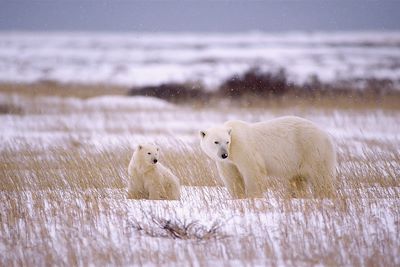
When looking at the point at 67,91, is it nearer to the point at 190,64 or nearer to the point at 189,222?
the point at 189,222

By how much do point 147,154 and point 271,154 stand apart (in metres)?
1.23

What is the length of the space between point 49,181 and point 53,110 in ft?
30.9

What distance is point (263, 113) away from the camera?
13.9 metres

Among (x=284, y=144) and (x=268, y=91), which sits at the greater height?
(x=268, y=91)

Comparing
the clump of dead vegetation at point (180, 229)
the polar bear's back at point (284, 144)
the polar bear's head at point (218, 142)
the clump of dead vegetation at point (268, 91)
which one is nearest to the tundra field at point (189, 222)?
the clump of dead vegetation at point (180, 229)

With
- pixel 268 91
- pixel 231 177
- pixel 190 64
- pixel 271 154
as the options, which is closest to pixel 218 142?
pixel 231 177

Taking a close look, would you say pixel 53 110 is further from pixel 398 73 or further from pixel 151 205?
pixel 398 73

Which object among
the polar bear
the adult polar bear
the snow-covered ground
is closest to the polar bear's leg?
the adult polar bear

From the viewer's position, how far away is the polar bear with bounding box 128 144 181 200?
5.95m

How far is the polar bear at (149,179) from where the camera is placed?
5945 millimetres

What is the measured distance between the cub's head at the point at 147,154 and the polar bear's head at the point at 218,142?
20.7 inches

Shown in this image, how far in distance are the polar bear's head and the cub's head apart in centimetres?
53

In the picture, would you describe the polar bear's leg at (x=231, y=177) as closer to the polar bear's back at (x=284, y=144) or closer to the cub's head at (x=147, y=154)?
the polar bear's back at (x=284, y=144)

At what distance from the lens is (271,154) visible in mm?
6082
